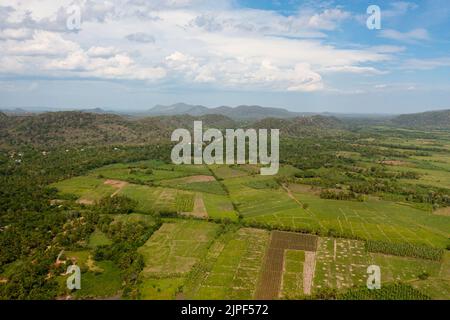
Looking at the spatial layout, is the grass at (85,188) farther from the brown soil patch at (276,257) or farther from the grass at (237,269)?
the brown soil patch at (276,257)

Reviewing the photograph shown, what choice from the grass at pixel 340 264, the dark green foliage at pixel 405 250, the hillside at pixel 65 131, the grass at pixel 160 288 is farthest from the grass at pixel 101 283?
the hillside at pixel 65 131

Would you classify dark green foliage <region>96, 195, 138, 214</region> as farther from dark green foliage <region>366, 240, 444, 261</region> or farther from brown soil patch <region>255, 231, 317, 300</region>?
dark green foliage <region>366, 240, 444, 261</region>

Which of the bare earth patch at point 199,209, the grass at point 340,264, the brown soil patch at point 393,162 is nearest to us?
the grass at point 340,264

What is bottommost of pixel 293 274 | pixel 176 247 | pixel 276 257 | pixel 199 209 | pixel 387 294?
pixel 387 294

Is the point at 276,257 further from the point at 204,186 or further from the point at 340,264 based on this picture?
the point at 204,186

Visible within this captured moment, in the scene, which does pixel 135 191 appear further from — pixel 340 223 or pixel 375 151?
pixel 375 151

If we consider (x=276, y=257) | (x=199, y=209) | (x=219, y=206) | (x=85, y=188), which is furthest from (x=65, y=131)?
Answer: (x=276, y=257)

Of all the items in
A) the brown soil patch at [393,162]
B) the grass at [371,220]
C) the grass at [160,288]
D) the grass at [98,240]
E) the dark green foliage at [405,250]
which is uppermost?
the brown soil patch at [393,162]
